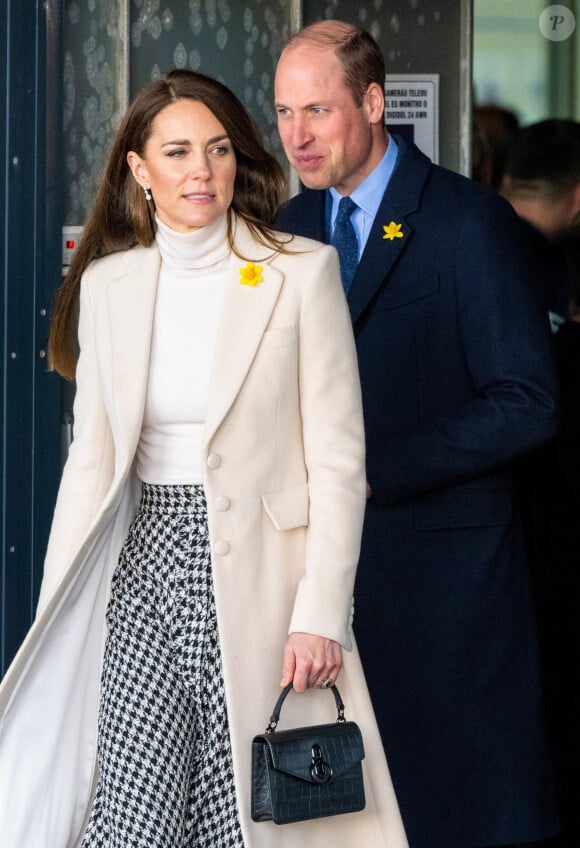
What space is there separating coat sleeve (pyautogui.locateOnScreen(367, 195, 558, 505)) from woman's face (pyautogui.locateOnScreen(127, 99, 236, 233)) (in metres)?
0.83

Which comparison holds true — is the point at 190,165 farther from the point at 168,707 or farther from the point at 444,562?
the point at 444,562

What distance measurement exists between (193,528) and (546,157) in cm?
299

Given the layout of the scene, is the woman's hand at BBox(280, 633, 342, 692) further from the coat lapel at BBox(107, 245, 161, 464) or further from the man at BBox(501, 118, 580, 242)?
the man at BBox(501, 118, 580, 242)

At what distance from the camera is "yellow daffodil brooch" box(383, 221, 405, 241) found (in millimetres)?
4250

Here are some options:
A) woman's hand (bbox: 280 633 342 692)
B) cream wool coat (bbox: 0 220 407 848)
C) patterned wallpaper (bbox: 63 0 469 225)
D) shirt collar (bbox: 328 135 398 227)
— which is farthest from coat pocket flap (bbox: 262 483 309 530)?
patterned wallpaper (bbox: 63 0 469 225)

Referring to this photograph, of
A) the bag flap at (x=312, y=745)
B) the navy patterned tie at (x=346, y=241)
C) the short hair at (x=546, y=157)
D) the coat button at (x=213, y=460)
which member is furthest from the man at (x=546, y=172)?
the bag flap at (x=312, y=745)

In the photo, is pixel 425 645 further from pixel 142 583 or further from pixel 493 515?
pixel 142 583

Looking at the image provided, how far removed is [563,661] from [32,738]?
187 cm

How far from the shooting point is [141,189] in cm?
368

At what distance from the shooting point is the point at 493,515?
4.18m

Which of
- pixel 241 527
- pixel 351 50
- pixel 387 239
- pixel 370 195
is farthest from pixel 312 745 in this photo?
pixel 351 50

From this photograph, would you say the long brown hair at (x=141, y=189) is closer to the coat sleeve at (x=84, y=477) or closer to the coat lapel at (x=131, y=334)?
the coat lapel at (x=131, y=334)

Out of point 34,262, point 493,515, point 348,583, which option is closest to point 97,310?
point 348,583

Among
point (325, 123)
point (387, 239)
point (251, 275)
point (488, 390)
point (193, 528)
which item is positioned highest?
point (325, 123)
